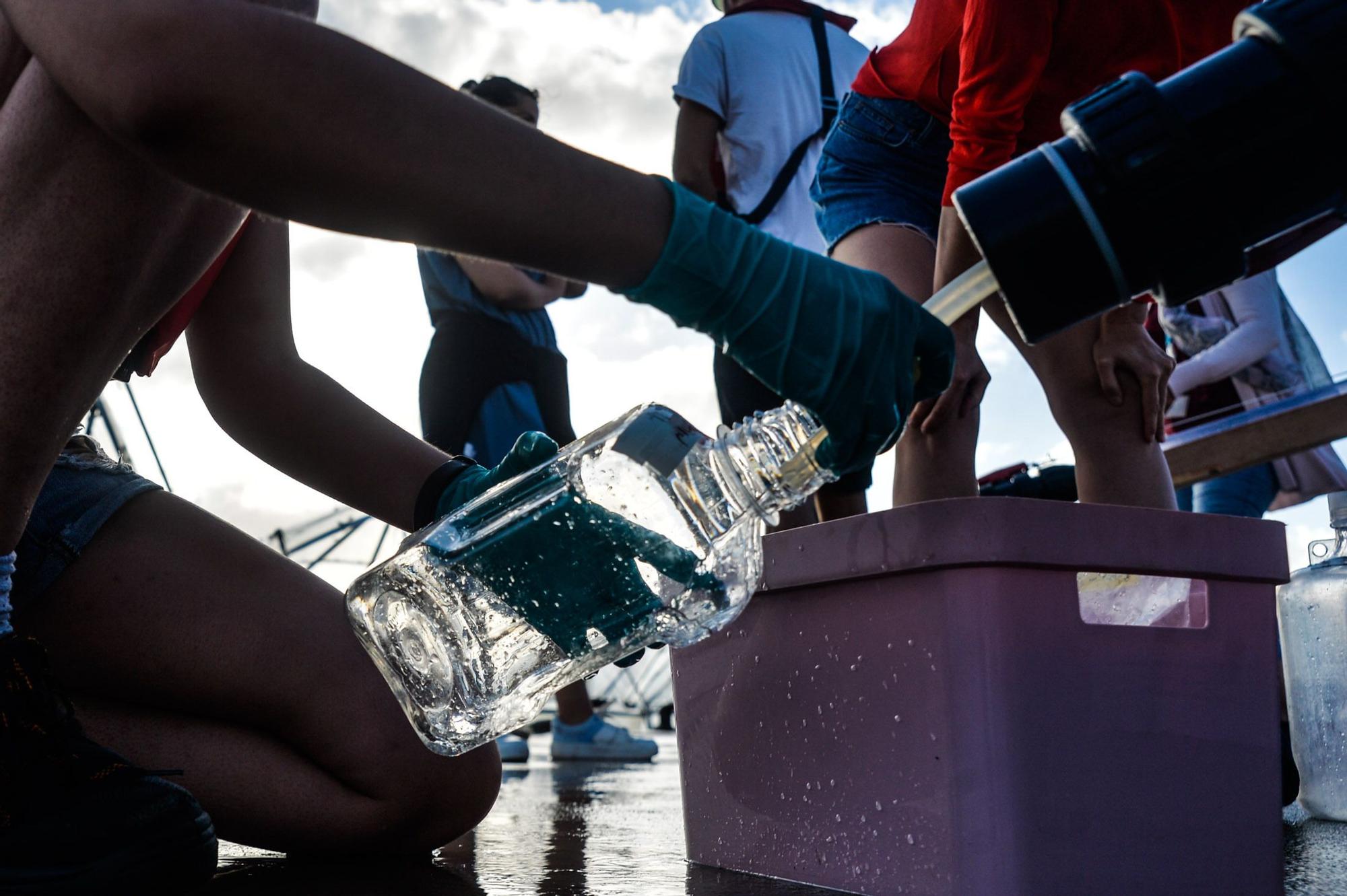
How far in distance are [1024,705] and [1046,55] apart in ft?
3.31

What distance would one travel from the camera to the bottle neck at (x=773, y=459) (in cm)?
96

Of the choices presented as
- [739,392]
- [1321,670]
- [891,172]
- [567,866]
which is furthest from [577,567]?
[1321,670]

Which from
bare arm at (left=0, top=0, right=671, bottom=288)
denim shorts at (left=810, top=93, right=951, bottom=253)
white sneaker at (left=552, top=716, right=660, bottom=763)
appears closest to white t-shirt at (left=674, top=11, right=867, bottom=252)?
denim shorts at (left=810, top=93, right=951, bottom=253)

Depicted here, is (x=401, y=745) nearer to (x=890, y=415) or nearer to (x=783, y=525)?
(x=890, y=415)

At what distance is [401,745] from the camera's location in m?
1.39

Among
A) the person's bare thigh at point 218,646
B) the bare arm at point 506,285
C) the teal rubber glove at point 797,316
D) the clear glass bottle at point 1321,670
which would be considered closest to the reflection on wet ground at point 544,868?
the person's bare thigh at point 218,646

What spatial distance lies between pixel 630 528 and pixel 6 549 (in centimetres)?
61

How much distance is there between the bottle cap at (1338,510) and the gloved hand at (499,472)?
145cm

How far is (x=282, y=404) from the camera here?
56.6 inches

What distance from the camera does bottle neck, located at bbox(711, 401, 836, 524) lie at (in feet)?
3.16

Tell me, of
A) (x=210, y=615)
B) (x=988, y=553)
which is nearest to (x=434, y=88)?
(x=988, y=553)

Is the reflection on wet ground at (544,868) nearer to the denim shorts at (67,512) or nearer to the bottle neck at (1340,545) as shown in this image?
the denim shorts at (67,512)

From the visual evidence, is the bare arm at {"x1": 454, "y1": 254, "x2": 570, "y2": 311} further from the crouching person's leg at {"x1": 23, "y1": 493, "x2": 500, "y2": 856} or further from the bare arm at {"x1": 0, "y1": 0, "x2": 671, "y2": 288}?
the bare arm at {"x1": 0, "y1": 0, "x2": 671, "y2": 288}

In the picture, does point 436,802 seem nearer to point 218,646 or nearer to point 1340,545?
→ point 218,646
